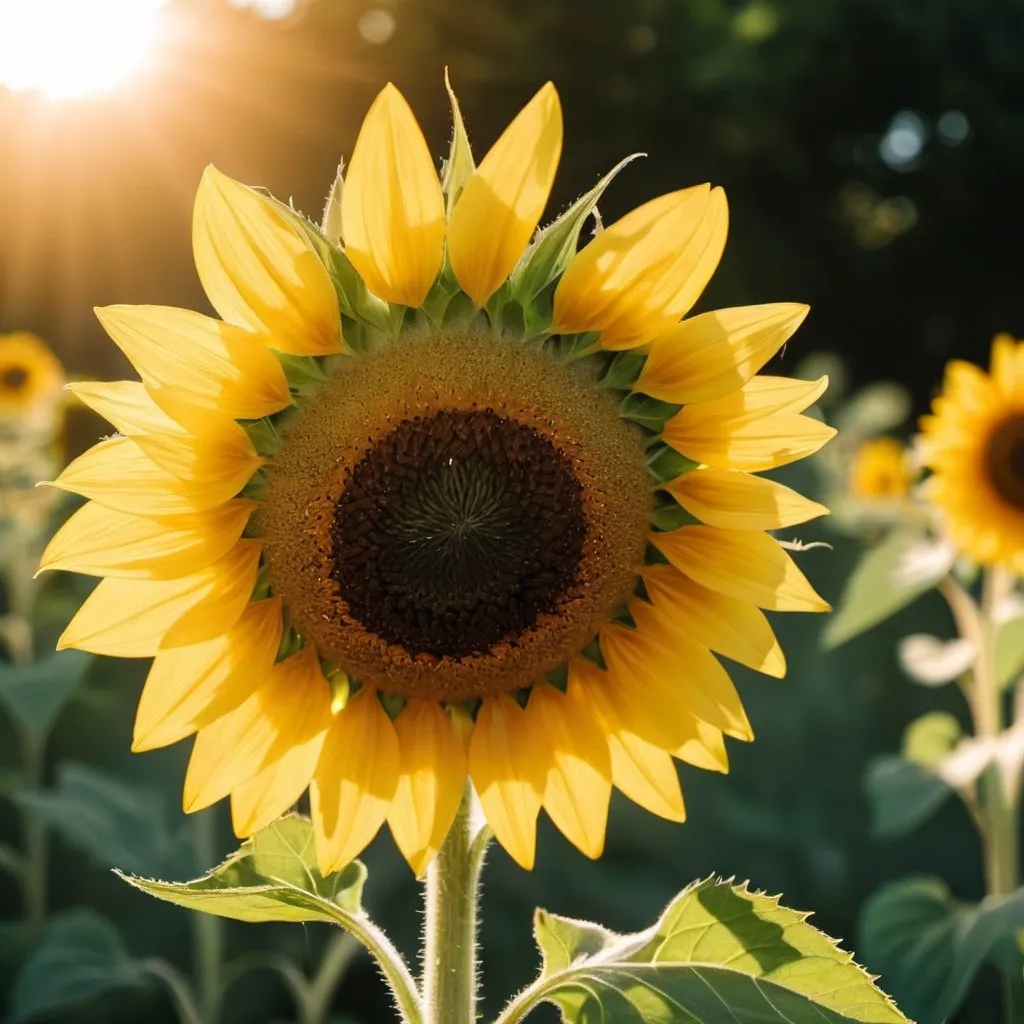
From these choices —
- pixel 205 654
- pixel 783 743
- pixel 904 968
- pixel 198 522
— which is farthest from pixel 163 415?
pixel 783 743

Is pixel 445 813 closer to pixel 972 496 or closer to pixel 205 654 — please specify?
pixel 205 654

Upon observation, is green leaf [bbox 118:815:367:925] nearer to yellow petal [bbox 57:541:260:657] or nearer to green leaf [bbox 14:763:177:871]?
yellow petal [bbox 57:541:260:657]

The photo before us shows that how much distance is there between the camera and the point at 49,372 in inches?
219

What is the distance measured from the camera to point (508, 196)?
1145mm

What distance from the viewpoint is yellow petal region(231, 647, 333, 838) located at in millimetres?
1238

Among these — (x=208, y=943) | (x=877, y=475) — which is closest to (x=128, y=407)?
(x=208, y=943)

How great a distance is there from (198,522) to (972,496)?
2179 mm

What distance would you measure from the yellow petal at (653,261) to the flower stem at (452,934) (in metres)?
0.53

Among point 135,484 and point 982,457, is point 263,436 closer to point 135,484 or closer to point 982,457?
point 135,484

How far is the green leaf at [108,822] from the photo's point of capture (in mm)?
2875

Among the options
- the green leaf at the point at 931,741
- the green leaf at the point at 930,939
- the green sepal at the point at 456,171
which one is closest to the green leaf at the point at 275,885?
the green sepal at the point at 456,171

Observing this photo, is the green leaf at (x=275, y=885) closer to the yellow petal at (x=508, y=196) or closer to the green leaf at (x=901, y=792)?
the yellow petal at (x=508, y=196)

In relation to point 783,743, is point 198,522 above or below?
above

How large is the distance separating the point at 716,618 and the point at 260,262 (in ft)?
1.84
